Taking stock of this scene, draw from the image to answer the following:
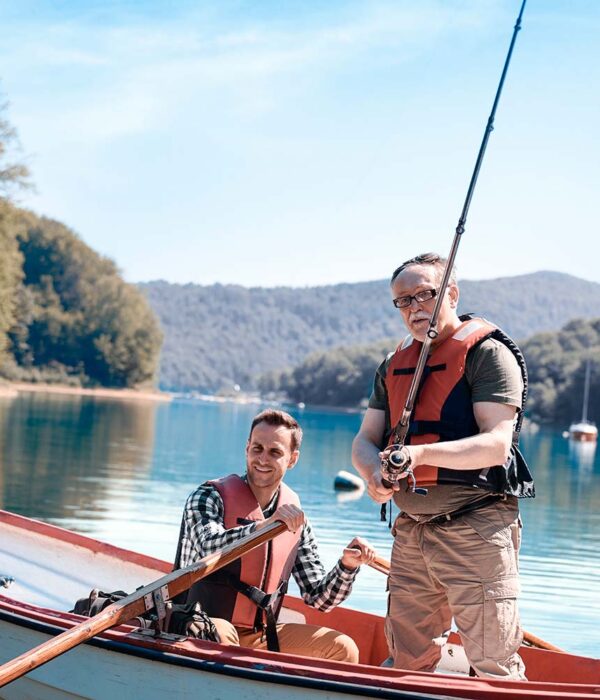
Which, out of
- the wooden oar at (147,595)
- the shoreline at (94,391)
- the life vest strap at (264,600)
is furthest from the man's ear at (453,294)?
the shoreline at (94,391)

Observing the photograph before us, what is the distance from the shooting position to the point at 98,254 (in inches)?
3307

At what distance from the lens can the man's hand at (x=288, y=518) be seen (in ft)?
13.7

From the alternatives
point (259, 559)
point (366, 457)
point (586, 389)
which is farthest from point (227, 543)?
point (586, 389)

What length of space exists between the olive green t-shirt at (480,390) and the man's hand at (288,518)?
57 cm

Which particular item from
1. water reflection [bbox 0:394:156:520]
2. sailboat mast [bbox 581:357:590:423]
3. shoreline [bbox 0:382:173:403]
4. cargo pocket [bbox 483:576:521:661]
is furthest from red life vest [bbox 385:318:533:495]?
sailboat mast [bbox 581:357:590:423]

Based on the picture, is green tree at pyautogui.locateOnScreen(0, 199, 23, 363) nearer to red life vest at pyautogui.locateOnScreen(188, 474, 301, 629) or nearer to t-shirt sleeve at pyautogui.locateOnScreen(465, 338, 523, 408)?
red life vest at pyautogui.locateOnScreen(188, 474, 301, 629)

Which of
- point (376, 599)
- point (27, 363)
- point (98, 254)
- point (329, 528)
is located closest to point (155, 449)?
point (329, 528)

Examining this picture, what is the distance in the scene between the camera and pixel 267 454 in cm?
447

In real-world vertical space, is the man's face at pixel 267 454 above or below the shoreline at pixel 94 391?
above

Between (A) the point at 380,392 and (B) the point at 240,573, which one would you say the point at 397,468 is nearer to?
(A) the point at 380,392

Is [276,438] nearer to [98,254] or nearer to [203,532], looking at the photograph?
[203,532]

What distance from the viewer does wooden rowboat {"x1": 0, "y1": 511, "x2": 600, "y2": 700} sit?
12.6 ft

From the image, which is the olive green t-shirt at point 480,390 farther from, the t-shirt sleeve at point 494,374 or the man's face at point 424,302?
the man's face at point 424,302

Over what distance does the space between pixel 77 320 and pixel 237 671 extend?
7755 centimetres
